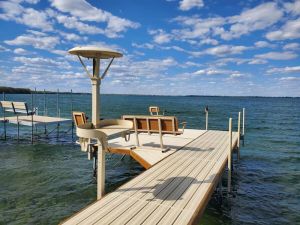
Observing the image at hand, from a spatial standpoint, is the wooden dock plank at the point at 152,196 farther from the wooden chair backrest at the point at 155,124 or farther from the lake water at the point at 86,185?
the wooden chair backrest at the point at 155,124

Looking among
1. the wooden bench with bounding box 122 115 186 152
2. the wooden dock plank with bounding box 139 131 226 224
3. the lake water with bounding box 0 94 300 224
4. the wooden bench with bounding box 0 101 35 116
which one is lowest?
the lake water with bounding box 0 94 300 224

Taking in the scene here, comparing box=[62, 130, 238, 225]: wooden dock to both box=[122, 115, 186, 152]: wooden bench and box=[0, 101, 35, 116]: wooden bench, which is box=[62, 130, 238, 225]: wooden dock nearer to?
box=[122, 115, 186, 152]: wooden bench

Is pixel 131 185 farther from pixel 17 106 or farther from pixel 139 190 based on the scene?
pixel 17 106

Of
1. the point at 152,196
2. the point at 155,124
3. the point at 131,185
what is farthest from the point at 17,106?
the point at 152,196

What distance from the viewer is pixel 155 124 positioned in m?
11.4

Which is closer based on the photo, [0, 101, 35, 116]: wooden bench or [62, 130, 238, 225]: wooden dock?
[62, 130, 238, 225]: wooden dock

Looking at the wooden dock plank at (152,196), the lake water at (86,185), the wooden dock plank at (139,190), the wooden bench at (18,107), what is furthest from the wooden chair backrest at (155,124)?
the wooden bench at (18,107)

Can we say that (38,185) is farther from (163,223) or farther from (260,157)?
(260,157)

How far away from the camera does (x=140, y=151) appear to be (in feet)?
36.4

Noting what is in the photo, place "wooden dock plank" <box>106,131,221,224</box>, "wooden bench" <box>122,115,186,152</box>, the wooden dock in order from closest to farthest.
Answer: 1. the wooden dock
2. "wooden dock plank" <box>106,131,221,224</box>
3. "wooden bench" <box>122,115,186,152</box>

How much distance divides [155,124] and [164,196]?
5.15 metres

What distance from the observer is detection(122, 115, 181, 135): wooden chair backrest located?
1119 cm

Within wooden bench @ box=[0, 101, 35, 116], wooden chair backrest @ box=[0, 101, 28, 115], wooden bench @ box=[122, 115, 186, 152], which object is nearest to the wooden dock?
wooden bench @ box=[122, 115, 186, 152]

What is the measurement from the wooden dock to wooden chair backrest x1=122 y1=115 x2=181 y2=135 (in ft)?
4.09
